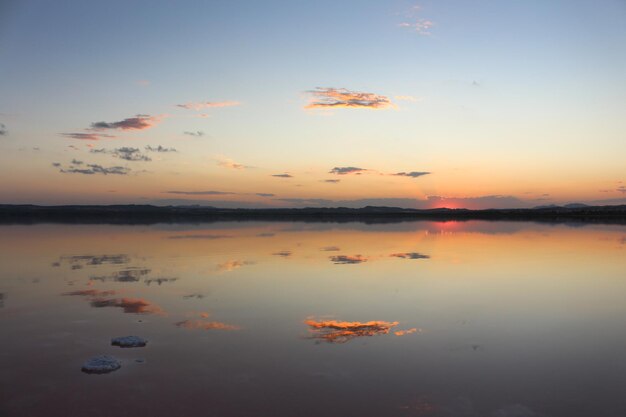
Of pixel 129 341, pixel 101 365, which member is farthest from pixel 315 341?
pixel 101 365

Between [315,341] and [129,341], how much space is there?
3369mm

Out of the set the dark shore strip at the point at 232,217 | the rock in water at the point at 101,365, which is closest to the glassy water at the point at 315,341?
the rock in water at the point at 101,365

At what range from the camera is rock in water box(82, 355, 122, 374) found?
7.27m

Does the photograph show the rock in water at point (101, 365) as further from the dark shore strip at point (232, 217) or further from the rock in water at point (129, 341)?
the dark shore strip at point (232, 217)

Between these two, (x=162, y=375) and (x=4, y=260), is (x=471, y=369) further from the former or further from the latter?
(x=4, y=260)

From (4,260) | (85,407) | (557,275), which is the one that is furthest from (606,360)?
(4,260)

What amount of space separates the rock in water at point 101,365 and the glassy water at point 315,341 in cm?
14

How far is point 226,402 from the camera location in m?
6.25

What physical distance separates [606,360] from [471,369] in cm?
243

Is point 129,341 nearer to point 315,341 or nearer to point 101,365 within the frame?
point 101,365

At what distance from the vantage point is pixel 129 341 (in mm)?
8672

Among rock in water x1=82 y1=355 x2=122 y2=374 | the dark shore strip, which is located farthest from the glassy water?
the dark shore strip

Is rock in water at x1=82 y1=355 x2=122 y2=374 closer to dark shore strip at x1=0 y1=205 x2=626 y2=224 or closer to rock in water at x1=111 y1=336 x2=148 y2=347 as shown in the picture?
rock in water at x1=111 y1=336 x2=148 y2=347

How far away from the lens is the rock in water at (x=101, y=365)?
727cm
